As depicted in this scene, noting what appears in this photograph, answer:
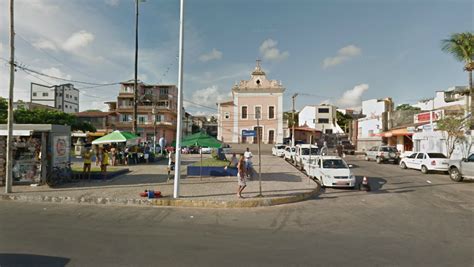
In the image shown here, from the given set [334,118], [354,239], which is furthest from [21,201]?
[334,118]

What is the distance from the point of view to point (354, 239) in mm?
6270

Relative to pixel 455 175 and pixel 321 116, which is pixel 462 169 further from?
pixel 321 116

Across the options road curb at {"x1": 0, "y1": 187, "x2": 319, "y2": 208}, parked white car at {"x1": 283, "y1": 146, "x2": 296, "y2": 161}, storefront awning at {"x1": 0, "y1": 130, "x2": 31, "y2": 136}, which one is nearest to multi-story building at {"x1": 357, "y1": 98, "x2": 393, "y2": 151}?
parked white car at {"x1": 283, "y1": 146, "x2": 296, "y2": 161}

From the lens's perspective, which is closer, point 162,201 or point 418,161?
point 162,201

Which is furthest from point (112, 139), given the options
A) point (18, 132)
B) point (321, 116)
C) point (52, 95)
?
point (321, 116)

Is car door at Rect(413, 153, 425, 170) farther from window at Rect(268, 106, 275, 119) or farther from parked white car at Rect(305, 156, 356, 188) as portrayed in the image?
window at Rect(268, 106, 275, 119)

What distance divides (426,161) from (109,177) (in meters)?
20.0

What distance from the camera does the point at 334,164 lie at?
1437 centimetres

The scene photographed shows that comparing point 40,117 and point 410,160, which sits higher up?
point 40,117

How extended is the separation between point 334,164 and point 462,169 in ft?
23.0

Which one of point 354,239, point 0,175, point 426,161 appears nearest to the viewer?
point 354,239

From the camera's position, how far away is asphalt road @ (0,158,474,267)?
5.02 m

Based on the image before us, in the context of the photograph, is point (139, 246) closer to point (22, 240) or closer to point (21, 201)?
point (22, 240)

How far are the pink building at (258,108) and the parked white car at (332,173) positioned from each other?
38.2 m
